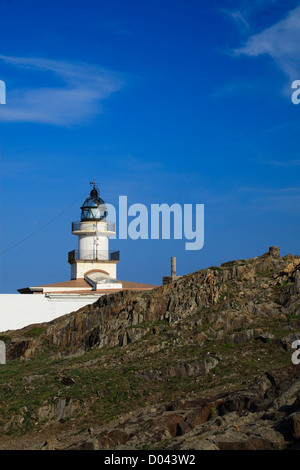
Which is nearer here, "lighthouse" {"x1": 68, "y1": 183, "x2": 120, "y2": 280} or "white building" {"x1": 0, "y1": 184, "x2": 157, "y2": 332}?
"white building" {"x1": 0, "y1": 184, "x2": 157, "y2": 332}

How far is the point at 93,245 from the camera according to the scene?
52438 mm

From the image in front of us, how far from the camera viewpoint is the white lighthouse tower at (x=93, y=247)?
51594 millimetres

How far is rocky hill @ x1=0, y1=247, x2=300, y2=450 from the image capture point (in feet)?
59.7

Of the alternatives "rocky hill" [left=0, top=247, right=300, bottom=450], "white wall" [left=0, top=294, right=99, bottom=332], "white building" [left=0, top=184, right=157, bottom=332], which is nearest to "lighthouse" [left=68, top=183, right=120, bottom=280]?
"white building" [left=0, top=184, right=157, bottom=332]

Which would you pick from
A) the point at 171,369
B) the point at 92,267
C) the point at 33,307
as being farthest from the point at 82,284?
the point at 171,369

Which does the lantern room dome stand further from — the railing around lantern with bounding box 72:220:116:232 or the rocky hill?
the rocky hill

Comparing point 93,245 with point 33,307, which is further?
point 93,245

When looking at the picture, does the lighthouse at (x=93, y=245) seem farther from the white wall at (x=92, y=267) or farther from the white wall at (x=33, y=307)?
the white wall at (x=33, y=307)

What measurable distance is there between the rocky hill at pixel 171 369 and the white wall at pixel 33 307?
2.92 meters

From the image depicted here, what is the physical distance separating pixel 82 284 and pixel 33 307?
571 centimetres

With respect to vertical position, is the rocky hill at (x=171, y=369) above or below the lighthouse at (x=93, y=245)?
below

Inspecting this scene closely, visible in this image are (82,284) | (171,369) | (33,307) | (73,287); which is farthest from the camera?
(82,284)

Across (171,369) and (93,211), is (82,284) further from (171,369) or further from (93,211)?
(171,369)

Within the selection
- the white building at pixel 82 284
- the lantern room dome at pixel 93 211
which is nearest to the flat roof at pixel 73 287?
the white building at pixel 82 284
